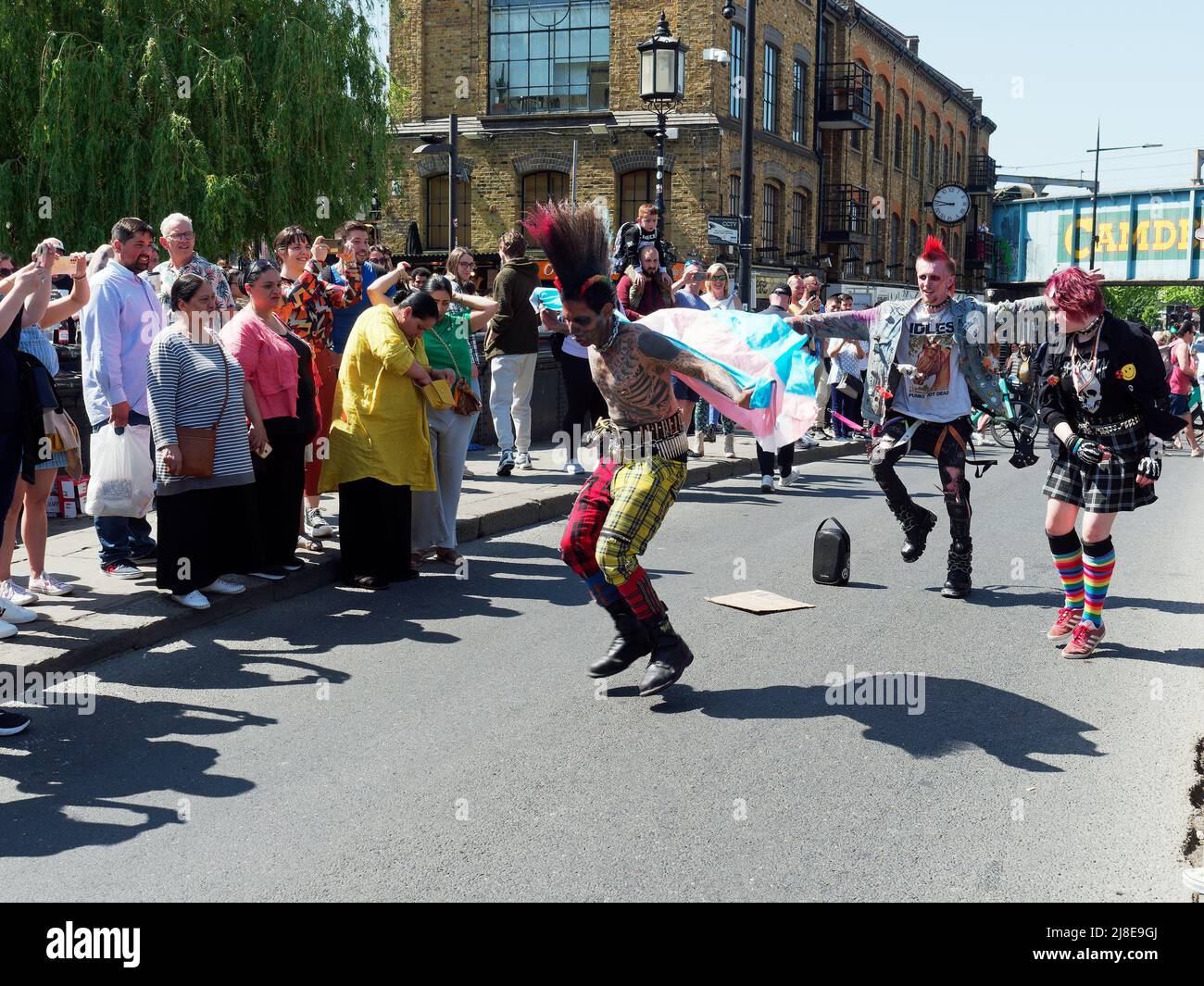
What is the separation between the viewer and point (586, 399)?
42.0ft

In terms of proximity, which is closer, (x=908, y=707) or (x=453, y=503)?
(x=908, y=707)

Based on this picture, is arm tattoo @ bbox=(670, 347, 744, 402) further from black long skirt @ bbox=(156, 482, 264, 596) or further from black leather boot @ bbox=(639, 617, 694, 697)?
black long skirt @ bbox=(156, 482, 264, 596)

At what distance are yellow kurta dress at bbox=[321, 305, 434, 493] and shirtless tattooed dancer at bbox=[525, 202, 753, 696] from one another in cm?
246

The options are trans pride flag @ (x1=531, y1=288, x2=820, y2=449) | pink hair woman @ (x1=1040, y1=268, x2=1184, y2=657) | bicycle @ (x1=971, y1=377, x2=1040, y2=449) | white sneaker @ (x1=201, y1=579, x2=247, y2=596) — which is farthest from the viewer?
bicycle @ (x1=971, y1=377, x2=1040, y2=449)

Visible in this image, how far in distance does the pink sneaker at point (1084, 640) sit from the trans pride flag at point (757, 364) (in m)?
1.82

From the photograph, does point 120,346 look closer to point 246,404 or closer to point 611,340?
point 246,404

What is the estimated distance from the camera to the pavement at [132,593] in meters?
6.40

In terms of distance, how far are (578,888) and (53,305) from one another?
4.55 m

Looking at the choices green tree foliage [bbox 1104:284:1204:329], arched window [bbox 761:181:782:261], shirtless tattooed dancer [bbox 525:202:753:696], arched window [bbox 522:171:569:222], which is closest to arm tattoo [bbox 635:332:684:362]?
shirtless tattooed dancer [bbox 525:202:753:696]

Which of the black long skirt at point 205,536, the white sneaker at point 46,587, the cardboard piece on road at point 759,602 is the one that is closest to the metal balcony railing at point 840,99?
the cardboard piece on road at point 759,602

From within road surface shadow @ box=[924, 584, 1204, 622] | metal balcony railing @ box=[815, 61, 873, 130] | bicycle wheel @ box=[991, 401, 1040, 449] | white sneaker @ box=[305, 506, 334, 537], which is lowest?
road surface shadow @ box=[924, 584, 1204, 622]

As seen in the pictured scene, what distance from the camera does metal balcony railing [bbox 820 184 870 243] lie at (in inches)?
1499

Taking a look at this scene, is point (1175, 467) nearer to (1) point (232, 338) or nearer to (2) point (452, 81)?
(1) point (232, 338)
